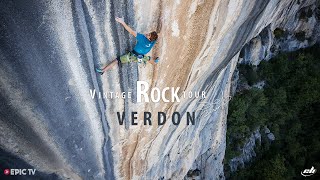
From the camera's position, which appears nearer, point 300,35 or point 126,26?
point 126,26

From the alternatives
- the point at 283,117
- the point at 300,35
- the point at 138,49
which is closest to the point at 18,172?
the point at 138,49

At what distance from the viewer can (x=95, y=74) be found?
19.3ft

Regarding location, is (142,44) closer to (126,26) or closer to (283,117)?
(126,26)

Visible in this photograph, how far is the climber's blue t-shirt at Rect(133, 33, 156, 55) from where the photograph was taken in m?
5.48

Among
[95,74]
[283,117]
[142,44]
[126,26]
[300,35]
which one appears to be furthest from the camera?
[283,117]

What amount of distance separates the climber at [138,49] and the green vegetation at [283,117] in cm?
755

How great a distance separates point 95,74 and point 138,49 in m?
0.98

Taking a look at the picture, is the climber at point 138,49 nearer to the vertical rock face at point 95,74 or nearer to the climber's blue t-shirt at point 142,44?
the climber's blue t-shirt at point 142,44

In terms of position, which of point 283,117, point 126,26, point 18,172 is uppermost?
Result: point 126,26

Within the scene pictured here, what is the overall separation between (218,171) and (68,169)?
22.8ft

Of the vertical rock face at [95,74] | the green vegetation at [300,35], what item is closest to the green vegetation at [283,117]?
the green vegetation at [300,35]

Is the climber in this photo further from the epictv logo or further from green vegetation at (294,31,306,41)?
green vegetation at (294,31,306,41)

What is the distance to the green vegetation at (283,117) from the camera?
1309 cm

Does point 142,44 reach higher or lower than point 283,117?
higher
